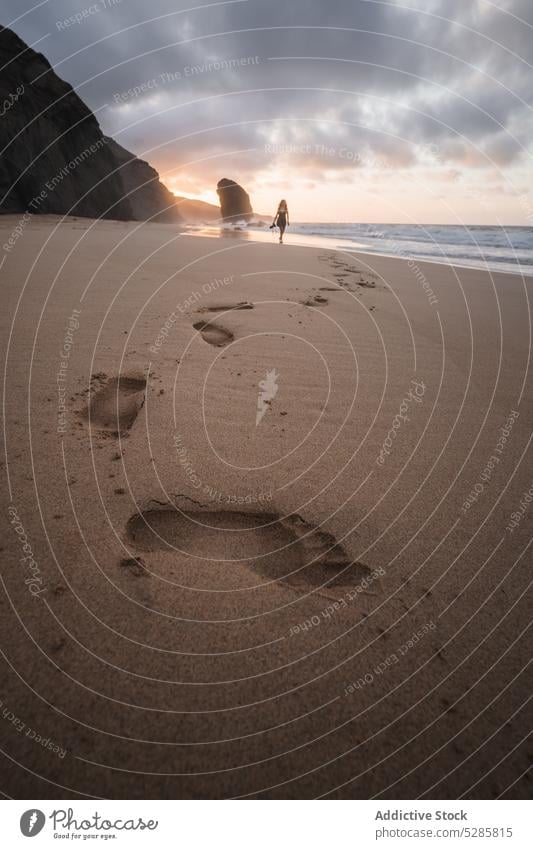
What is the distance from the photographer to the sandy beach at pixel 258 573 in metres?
1.13

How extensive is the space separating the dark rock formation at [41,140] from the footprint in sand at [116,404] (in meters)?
25.5

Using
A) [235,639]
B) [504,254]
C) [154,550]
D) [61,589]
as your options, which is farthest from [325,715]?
[504,254]

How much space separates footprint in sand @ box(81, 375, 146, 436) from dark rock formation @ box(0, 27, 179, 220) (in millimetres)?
25517

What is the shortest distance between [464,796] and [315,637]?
0.58 metres

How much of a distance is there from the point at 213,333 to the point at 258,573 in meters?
2.75

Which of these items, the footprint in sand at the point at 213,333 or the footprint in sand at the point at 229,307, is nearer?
the footprint in sand at the point at 213,333

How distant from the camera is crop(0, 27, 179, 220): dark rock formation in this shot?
92.6 feet

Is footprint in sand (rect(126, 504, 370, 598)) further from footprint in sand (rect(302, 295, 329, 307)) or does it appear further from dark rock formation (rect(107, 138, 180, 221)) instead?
dark rock formation (rect(107, 138, 180, 221))

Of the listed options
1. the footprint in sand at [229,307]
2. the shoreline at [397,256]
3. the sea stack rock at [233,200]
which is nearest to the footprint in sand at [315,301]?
the footprint in sand at [229,307]

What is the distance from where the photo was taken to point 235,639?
1.37 m

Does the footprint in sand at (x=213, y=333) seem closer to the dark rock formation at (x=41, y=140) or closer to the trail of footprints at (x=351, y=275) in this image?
the trail of footprints at (x=351, y=275)

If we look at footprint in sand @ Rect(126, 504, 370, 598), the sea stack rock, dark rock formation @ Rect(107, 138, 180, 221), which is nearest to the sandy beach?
footprint in sand @ Rect(126, 504, 370, 598)

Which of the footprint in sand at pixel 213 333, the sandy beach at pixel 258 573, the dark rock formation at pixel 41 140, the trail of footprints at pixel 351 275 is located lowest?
the sandy beach at pixel 258 573
